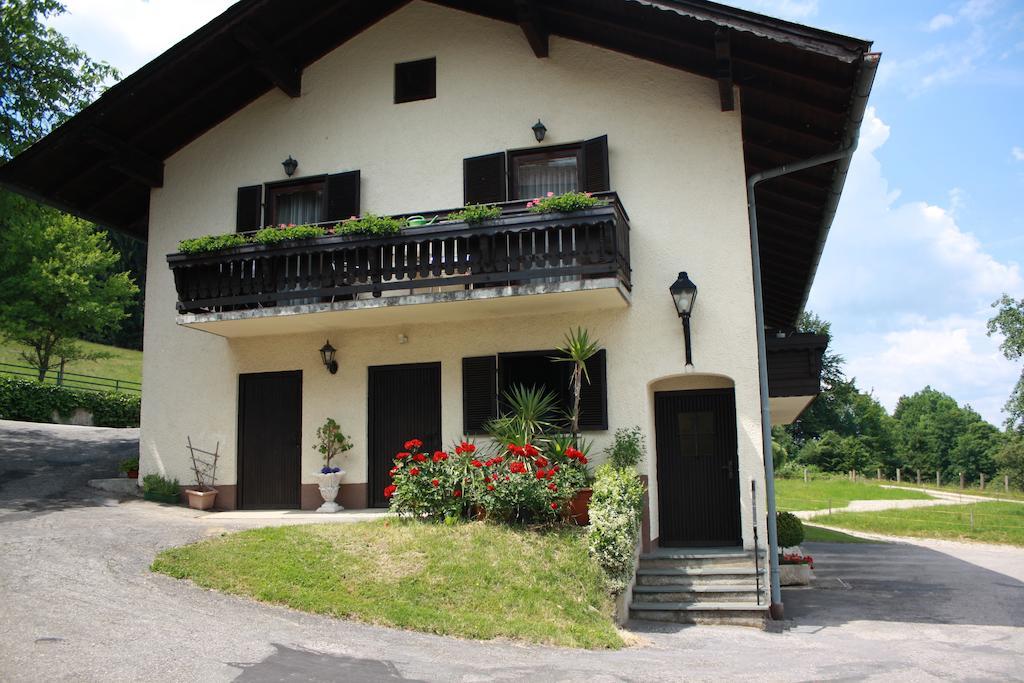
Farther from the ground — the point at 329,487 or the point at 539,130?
the point at 539,130

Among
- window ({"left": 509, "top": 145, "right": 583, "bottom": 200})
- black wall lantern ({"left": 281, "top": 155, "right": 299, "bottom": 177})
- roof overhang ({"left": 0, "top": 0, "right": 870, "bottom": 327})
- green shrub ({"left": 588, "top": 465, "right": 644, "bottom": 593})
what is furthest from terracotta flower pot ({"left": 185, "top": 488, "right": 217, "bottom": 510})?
window ({"left": 509, "top": 145, "right": 583, "bottom": 200})

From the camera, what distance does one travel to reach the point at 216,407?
566 inches

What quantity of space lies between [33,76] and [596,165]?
1319cm

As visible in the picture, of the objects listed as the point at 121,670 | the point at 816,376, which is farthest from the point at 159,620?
the point at 816,376

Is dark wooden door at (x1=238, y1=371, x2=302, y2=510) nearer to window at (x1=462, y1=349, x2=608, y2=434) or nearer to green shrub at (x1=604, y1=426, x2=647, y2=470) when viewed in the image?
window at (x1=462, y1=349, x2=608, y2=434)

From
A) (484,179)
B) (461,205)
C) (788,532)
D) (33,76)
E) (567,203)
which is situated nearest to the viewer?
(567,203)

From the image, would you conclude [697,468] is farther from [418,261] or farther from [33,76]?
[33,76]

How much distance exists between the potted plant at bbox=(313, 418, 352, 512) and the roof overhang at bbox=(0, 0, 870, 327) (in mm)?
5802

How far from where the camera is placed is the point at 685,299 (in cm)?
1188

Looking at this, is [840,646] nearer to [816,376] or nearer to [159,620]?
[816,376]

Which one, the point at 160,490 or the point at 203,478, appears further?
the point at 203,478

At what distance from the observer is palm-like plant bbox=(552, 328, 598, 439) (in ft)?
39.0

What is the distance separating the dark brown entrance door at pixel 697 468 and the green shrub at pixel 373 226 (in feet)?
15.3

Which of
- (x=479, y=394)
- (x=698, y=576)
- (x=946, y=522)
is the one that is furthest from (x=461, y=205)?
(x=946, y=522)
